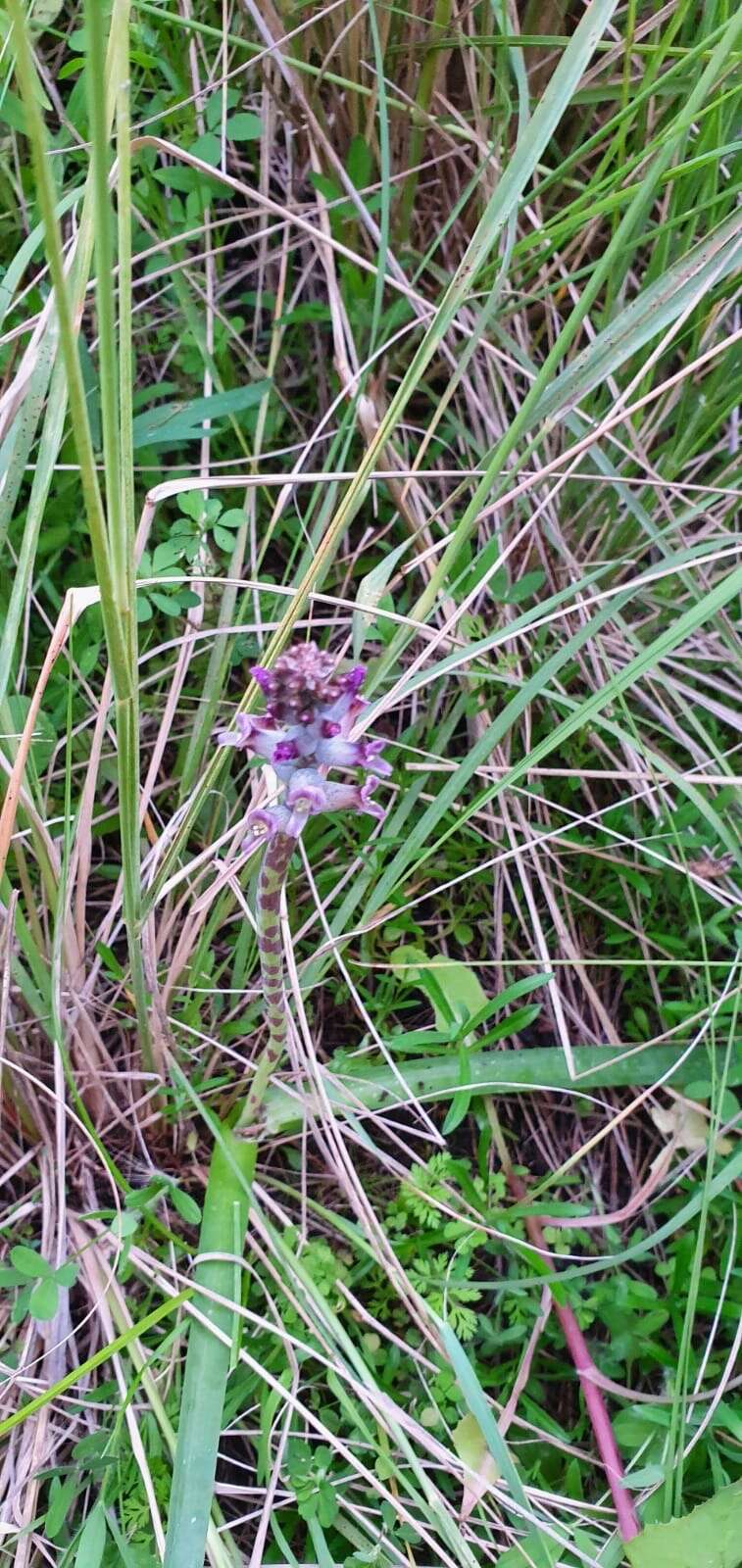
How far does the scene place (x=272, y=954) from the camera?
130 centimetres

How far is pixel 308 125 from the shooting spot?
1925 millimetres

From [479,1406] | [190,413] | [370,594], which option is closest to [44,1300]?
[479,1406]

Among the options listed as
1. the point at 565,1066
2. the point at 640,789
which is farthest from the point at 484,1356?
the point at 640,789

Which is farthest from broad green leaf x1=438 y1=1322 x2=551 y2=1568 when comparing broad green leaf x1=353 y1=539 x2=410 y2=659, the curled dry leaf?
broad green leaf x1=353 y1=539 x2=410 y2=659

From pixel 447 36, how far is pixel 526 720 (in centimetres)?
116

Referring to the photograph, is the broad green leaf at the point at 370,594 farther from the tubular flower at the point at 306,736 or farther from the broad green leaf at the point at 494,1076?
the broad green leaf at the point at 494,1076

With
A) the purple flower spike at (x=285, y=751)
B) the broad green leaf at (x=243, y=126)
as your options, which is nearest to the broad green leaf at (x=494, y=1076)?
the purple flower spike at (x=285, y=751)

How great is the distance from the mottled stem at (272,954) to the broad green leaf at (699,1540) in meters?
0.81

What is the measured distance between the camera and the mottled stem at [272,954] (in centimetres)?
113

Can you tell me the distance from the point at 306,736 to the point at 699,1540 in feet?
4.30

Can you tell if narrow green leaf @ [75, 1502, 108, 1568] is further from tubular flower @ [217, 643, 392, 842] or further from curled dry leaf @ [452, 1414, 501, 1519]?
tubular flower @ [217, 643, 392, 842]

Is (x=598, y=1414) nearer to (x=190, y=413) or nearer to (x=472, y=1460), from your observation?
(x=472, y=1460)

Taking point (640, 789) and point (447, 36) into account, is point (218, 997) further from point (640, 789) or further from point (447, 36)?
point (447, 36)

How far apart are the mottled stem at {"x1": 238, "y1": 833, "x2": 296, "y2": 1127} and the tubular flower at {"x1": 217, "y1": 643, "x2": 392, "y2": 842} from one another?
5 centimetres
